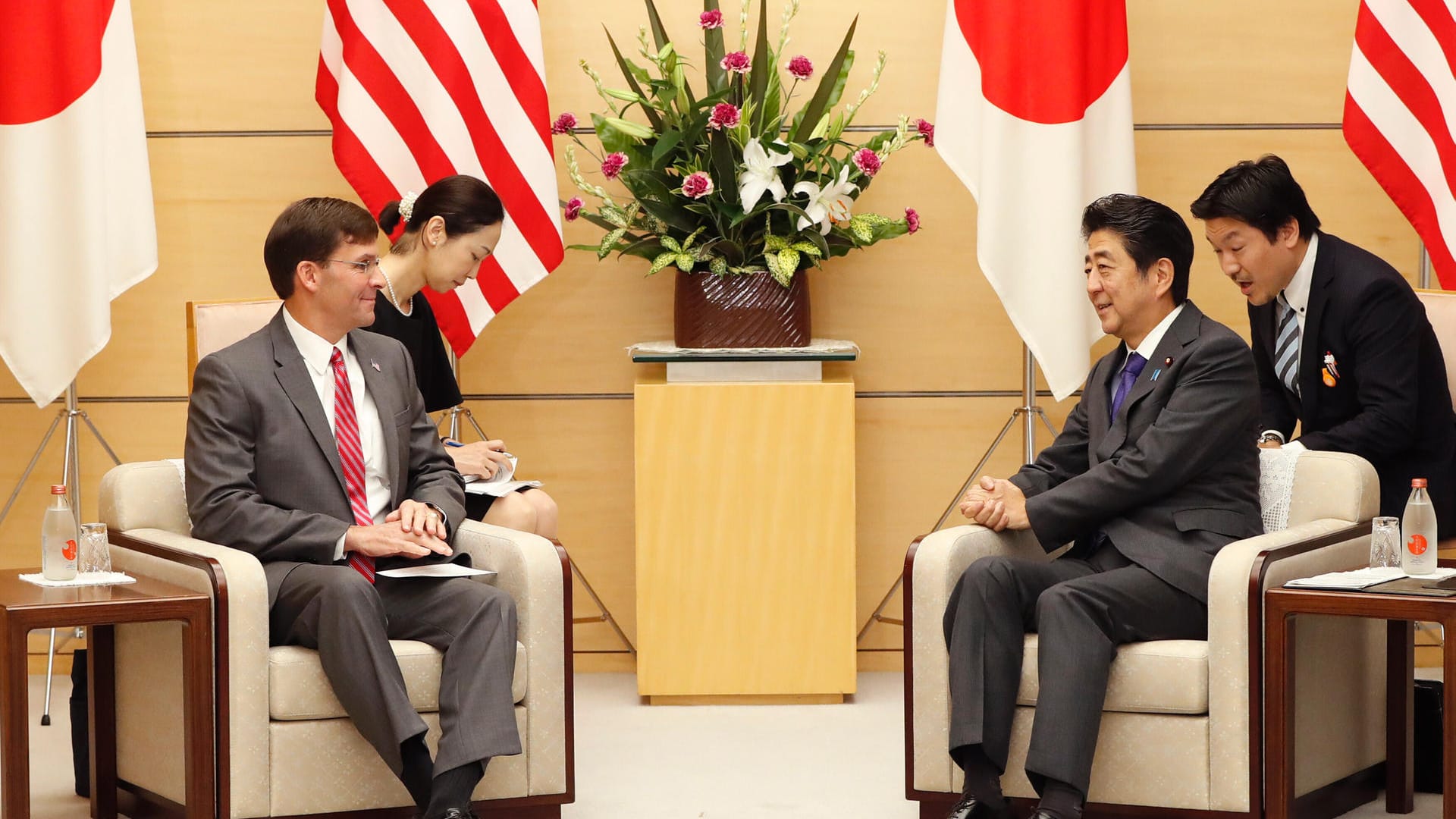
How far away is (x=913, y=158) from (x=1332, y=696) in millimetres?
2384

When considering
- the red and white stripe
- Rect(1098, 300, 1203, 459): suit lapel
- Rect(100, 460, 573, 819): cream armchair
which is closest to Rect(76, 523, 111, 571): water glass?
Rect(100, 460, 573, 819): cream armchair

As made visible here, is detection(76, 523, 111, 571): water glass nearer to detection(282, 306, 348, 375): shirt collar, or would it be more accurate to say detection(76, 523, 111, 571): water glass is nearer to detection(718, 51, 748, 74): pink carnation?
detection(282, 306, 348, 375): shirt collar

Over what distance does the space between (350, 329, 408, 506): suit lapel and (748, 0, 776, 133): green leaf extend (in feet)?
4.86

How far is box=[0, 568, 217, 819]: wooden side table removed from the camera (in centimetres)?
288

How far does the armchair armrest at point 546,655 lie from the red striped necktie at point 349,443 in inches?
14.5

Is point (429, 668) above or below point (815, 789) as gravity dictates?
above

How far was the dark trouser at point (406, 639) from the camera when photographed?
10.0 ft

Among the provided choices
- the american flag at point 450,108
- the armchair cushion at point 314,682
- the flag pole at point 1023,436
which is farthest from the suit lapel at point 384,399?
the flag pole at point 1023,436

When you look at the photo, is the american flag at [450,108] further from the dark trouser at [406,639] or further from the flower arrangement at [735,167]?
the dark trouser at [406,639]

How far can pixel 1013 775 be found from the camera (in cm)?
325

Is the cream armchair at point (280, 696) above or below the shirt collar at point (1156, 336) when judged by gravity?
below

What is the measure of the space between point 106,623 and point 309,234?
973 mm

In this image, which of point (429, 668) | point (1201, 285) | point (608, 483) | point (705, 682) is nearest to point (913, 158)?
point (1201, 285)

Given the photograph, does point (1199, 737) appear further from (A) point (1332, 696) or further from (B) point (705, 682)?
(B) point (705, 682)
